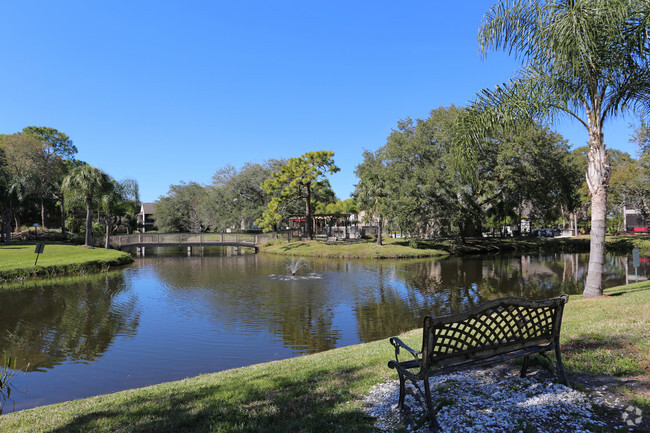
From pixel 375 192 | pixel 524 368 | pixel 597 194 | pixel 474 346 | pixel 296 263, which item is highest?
pixel 375 192

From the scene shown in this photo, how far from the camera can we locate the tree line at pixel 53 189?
3056 cm

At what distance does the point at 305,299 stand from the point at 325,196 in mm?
28396

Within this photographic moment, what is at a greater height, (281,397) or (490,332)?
(490,332)

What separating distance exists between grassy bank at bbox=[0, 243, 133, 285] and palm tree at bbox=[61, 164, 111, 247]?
461 centimetres

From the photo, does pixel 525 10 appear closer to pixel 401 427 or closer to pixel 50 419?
pixel 401 427

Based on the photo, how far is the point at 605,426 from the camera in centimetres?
313

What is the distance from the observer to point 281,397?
14.1 feet

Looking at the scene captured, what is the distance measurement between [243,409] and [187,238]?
3957 cm

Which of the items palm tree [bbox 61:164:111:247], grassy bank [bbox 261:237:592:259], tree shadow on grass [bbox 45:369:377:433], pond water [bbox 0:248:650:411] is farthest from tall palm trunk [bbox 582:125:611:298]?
palm tree [bbox 61:164:111:247]

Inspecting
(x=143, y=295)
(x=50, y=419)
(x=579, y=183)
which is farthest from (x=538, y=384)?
(x=579, y=183)

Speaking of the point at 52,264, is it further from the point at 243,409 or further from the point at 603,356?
the point at 603,356

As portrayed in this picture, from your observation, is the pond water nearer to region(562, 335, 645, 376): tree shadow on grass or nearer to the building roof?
region(562, 335, 645, 376): tree shadow on grass

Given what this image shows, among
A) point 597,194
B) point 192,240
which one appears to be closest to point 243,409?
point 597,194

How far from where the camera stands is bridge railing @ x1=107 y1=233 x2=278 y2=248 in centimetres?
3747
